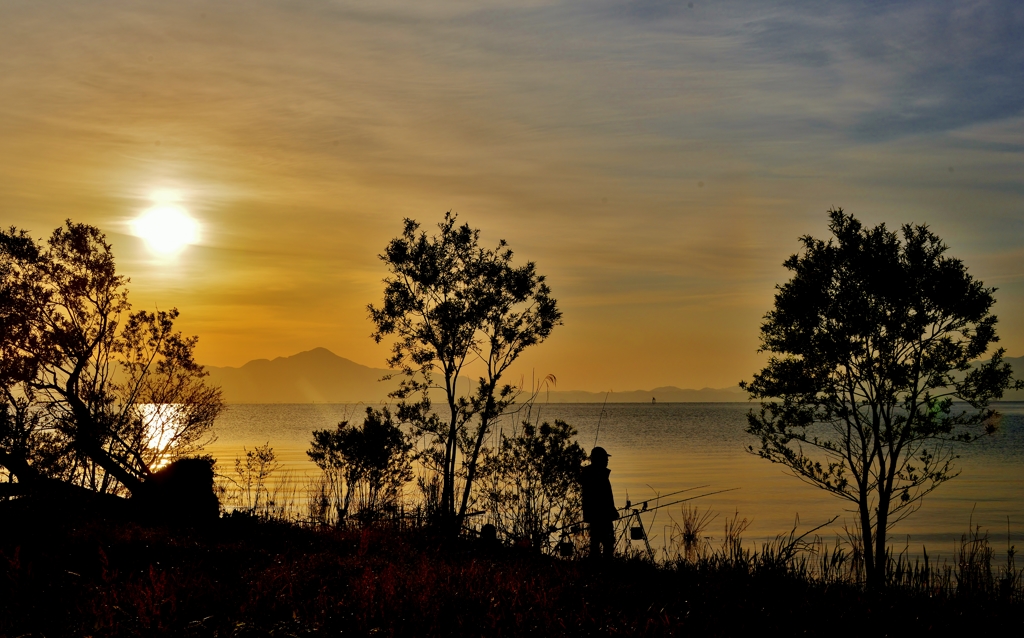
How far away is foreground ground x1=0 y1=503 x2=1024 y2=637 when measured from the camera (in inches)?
327

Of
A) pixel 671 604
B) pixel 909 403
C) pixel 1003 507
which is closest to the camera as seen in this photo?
pixel 671 604

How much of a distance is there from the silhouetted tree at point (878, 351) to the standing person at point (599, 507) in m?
10.2

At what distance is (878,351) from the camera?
2238 centimetres

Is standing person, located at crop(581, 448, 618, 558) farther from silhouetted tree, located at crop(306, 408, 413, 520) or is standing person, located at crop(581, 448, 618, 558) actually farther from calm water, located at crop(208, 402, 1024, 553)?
silhouetted tree, located at crop(306, 408, 413, 520)

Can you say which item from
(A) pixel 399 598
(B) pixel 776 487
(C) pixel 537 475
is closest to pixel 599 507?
(A) pixel 399 598

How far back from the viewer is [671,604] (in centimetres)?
969

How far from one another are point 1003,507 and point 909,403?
85.9ft

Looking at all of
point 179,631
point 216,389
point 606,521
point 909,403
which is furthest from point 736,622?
point 216,389

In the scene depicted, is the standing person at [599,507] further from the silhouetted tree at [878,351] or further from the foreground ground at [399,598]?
the silhouetted tree at [878,351]

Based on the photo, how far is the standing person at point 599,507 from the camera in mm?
13617

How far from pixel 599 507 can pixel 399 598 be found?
536cm

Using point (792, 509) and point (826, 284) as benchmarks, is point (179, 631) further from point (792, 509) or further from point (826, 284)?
point (792, 509)

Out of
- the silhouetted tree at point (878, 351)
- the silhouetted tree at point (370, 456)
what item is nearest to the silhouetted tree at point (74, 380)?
the silhouetted tree at point (370, 456)

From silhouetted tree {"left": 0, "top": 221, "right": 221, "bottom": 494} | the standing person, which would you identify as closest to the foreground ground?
the standing person
